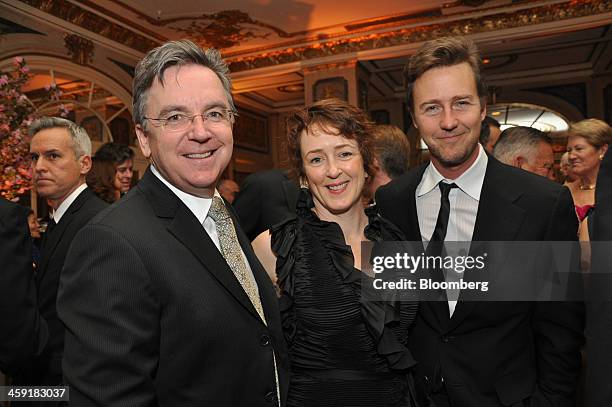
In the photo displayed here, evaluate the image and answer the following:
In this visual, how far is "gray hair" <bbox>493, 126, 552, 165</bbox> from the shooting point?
10.7ft

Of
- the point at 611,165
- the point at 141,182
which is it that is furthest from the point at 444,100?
the point at 141,182

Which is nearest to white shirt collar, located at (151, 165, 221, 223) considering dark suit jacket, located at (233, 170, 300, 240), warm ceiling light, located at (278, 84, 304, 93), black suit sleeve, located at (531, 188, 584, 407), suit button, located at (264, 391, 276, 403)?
suit button, located at (264, 391, 276, 403)

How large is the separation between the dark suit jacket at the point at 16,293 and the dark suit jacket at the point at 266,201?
1.25m

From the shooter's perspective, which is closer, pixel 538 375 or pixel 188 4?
pixel 538 375

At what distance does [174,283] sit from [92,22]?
7188 mm

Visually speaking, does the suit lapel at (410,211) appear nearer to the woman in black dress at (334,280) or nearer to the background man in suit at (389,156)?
the woman in black dress at (334,280)

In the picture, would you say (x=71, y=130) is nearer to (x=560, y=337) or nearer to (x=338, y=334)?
(x=338, y=334)

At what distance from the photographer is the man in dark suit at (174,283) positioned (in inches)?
42.4

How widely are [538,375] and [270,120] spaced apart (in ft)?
39.8

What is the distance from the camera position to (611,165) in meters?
1.07

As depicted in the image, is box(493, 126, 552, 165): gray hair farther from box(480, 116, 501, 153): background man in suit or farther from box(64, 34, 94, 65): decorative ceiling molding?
box(64, 34, 94, 65): decorative ceiling molding

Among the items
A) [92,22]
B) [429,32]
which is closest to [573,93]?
[429,32]

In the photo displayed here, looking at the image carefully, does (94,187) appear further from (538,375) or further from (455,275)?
(538,375)

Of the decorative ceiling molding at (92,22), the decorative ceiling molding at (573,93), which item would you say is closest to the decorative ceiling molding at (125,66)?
the decorative ceiling molding at (92,22)
